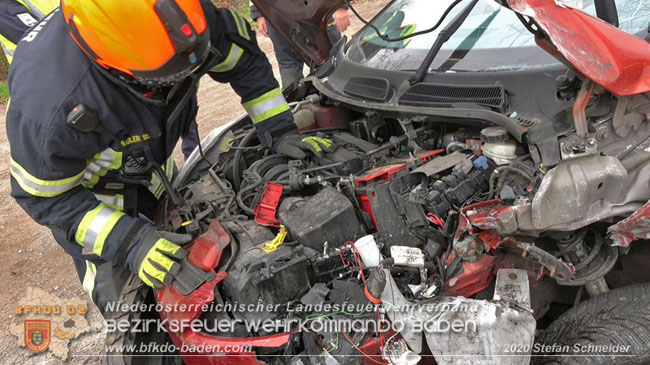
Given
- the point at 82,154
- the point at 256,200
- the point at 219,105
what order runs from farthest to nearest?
the point at 219,105
the point at 256,200
the point at 82,154

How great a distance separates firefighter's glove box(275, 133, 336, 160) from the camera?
2.45 meters

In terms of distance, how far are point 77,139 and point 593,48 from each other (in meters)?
2.03

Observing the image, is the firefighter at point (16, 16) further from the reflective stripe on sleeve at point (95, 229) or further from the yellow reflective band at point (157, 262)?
the yellow reflective band at point (157, 262)

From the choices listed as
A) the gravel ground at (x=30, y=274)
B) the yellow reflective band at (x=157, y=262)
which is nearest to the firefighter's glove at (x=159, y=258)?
the yellow reflective band at (x=157, y=262)

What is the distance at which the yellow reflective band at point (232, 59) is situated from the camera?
2.78 meters

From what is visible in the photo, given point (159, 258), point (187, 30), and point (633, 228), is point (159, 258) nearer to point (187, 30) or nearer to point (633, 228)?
point (187, 30)

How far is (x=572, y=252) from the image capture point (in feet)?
6.05

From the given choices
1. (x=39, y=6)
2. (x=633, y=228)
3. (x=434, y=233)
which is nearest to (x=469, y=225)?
(x=434, y=233)

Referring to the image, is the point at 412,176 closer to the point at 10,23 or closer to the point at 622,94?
the point at 622,94

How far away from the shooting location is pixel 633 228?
1.67 m

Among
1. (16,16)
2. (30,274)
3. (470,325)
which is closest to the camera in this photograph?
(470,325)

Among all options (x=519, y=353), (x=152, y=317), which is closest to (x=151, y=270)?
(x=152, y=317)

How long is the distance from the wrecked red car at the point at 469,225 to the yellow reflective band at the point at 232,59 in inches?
34.6

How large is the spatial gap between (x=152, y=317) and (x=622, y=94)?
1.96 metres
